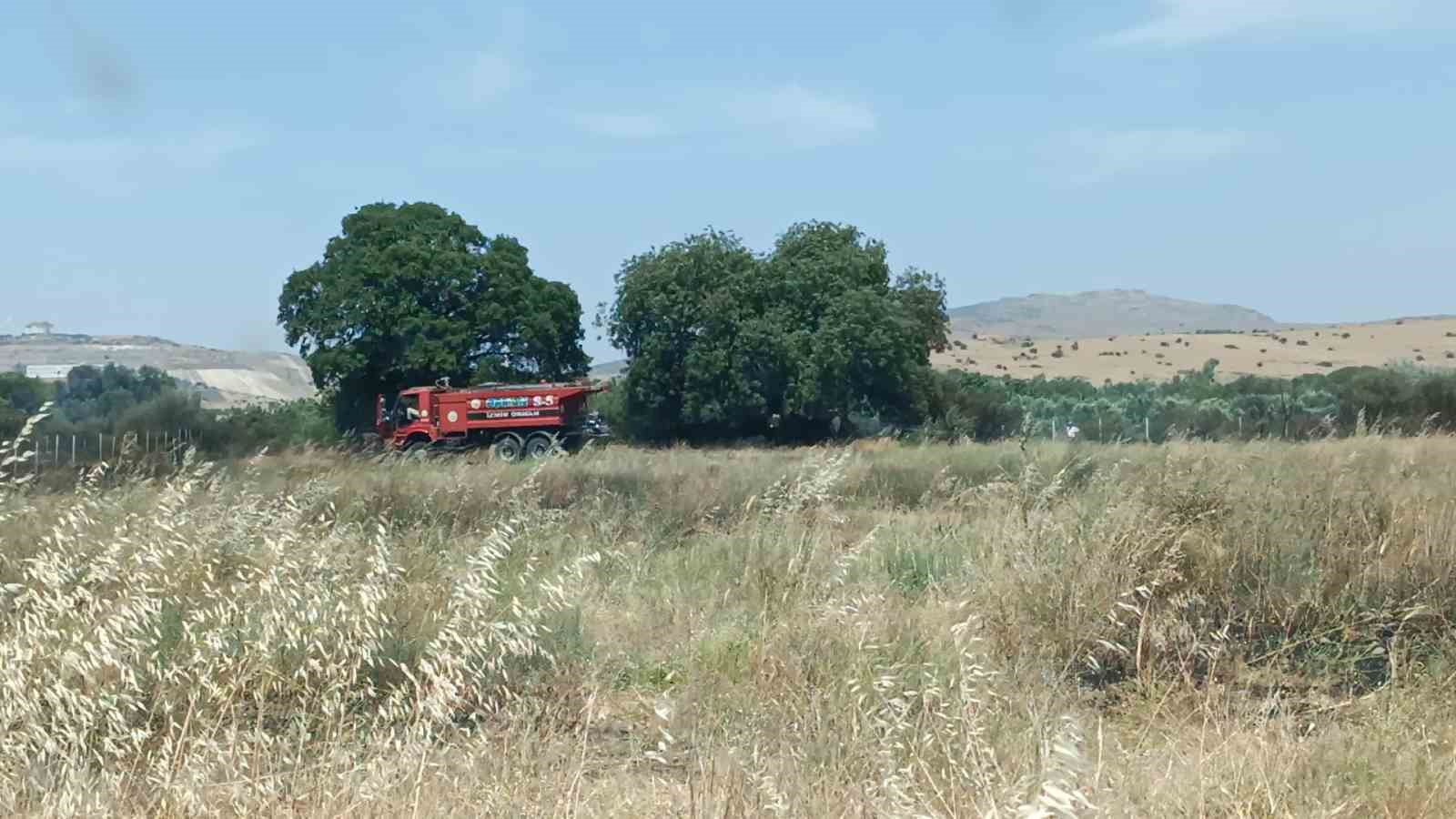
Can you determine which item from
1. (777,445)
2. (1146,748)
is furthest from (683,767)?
(777,445)

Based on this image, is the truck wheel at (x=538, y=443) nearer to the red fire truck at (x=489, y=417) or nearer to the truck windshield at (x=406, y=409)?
the red fire truck at (x=489, y=417)

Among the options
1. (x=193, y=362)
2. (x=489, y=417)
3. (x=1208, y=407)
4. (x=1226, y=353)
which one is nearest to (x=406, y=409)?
(x=489, y=417)

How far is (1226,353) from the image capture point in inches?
2840

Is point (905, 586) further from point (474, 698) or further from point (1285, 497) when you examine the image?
point (474, 698)

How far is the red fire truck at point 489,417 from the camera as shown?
40.1 metres

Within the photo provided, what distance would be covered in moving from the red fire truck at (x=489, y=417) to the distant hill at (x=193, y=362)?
4228mm

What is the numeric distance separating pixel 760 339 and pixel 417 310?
1284 centimetres

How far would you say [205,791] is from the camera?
4.08 metres

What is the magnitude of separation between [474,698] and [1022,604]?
259cm

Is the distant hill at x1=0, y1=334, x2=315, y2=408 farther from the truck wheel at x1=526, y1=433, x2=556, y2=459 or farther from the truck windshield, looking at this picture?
the truck wheel at x1=526, y1=433, x2=556, y2=459

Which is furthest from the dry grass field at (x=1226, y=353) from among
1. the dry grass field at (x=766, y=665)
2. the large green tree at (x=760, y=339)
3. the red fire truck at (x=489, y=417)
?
the dry grass field at (x=766, y=665)

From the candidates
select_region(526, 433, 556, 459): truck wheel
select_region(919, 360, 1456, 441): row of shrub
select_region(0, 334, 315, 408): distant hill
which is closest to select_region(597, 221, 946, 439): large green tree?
select_region(919, 360, 1456, 441): row of shrub

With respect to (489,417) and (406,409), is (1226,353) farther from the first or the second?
(406,409)

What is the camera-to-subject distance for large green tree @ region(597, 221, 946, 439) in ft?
140
